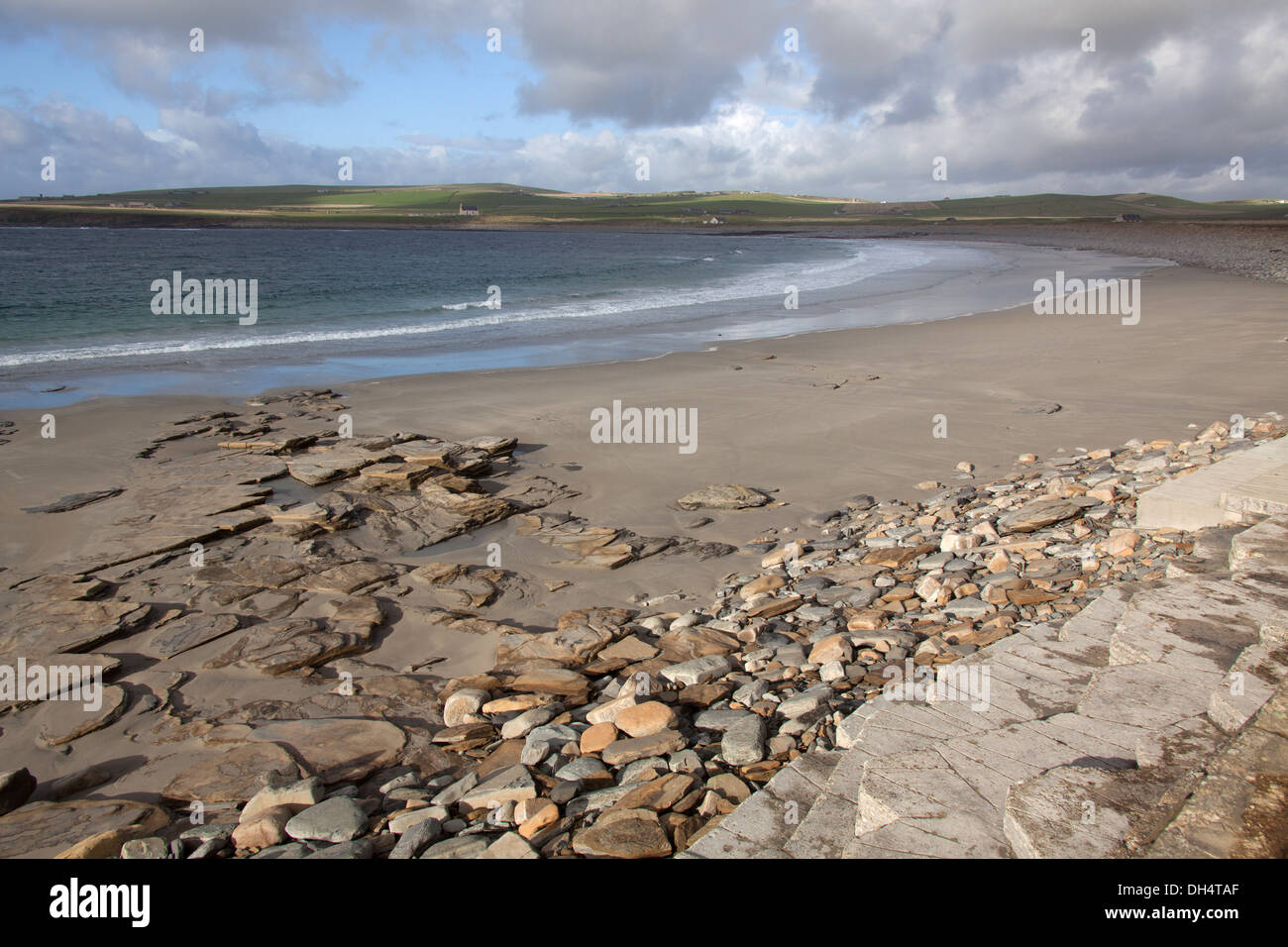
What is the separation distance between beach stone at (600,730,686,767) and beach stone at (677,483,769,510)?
4.33 meters

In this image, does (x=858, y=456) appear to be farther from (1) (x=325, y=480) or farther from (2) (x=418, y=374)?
(2) (x=418, y=374)

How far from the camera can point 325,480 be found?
29.5 ft

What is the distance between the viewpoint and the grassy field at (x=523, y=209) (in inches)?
4978

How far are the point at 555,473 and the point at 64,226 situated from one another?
14146cm

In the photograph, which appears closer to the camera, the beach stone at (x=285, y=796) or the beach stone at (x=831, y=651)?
the beach stone at (x=285, y=796)

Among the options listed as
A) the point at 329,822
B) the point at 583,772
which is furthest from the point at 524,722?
the point at 329,822

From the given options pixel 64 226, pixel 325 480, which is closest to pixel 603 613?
pixel 325 480

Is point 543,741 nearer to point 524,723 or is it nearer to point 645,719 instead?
point 524,723

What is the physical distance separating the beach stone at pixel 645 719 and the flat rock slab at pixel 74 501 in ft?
23.8

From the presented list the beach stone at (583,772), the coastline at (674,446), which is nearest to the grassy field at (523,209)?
the coastline at (674,446)

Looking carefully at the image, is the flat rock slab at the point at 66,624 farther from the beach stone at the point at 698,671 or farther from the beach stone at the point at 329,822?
the beach stone at the point at 698,671

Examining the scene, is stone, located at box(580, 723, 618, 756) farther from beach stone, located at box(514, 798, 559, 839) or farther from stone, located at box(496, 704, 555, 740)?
beach stone, located at box(514, 798, 559, 839)

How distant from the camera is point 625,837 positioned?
10.3ft

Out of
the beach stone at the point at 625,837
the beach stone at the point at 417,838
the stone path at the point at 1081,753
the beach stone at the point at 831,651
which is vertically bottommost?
the beach stone at the point at 417,838
